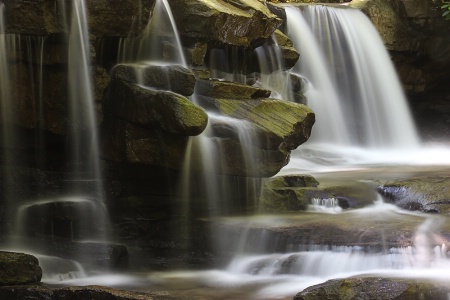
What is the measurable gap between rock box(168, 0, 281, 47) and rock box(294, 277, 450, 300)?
15.2 feet

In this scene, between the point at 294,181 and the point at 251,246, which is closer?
the point at 251,246

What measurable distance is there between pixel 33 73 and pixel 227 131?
2.63 m

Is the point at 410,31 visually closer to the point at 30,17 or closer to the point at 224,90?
the point at 224,90

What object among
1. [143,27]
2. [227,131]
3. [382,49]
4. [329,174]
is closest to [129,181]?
[227,131]

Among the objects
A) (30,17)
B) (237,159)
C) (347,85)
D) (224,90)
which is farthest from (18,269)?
(347,85)

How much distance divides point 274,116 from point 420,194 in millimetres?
2327

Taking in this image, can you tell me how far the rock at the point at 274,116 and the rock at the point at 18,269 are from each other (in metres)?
3.42

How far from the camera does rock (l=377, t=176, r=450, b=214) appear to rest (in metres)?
8.72

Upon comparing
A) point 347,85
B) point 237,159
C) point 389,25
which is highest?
point 389,25

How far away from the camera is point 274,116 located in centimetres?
937

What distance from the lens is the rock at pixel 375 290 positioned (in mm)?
5836

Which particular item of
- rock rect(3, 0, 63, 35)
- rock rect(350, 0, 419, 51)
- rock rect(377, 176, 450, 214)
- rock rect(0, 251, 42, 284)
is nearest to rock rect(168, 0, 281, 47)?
Result: rock rect(3, 0, 63, 35)

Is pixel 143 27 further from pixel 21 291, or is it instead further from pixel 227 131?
pixel 21 291

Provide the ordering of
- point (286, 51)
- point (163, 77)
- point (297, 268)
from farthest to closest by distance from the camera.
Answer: point (286, 51) < point (163, 77) < point (297, 268)
